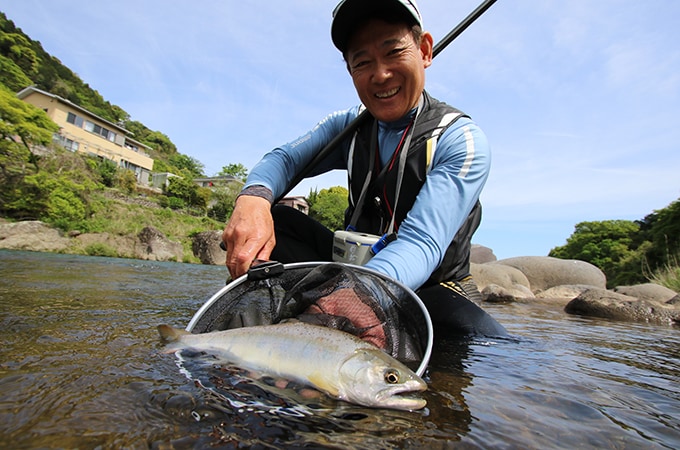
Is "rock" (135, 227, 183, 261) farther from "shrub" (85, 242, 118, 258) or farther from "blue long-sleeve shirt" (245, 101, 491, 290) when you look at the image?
"blue long-sleeve shirt" (245, 101, 491, 290)

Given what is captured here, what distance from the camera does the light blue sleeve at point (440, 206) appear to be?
7.19 ft

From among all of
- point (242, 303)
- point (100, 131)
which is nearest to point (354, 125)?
point (242, 303)

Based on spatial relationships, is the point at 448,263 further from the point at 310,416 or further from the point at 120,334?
the point at 120,334

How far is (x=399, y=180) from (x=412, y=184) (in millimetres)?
115

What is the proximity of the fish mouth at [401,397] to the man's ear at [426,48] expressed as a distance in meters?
2.68

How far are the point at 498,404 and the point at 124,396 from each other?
A: 1605mm

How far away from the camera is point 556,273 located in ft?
56.1

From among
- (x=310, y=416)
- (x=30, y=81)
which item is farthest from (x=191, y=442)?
(x=30, y=81)

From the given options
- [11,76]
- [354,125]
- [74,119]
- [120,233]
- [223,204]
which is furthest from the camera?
[11,76]

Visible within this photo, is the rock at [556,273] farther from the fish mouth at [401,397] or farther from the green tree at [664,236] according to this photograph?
the fish mouth at [401,397]

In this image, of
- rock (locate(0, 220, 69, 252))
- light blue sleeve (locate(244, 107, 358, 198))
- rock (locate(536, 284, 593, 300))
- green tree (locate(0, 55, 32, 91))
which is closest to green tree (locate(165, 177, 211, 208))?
rock (locate(0, 220, 69, 252))

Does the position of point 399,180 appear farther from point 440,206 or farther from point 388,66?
point 388,66

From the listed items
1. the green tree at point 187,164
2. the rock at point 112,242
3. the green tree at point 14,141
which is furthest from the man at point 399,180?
the green tree at point 187,164

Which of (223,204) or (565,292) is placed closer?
(565,292)
